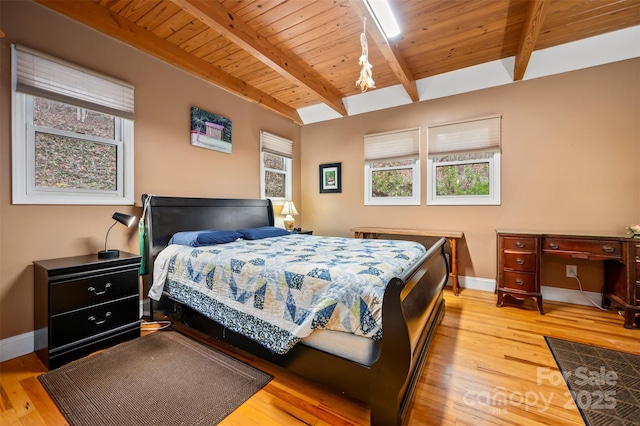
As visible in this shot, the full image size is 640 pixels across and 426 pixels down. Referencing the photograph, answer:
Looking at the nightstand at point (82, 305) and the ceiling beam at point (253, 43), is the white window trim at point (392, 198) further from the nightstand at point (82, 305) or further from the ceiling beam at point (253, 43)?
the nightstand at point (82, 305)

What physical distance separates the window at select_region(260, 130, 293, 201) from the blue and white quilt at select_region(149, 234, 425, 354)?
2073 mm

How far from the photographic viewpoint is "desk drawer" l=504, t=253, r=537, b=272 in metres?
2.85

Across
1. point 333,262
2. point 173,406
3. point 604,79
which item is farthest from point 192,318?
point 604,79

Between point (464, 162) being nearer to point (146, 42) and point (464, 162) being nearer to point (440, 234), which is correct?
point (440, 234)

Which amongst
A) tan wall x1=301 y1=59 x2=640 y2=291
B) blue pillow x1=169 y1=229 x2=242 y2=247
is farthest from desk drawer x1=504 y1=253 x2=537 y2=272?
blue pillow x1=169 y1=229 x2=242 y2=247

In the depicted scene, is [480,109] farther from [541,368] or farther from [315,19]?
[541,368]

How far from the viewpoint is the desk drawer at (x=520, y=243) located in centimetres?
285

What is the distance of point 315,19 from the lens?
2498mm

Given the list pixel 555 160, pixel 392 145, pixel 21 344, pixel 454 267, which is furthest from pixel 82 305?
pixel 555 160

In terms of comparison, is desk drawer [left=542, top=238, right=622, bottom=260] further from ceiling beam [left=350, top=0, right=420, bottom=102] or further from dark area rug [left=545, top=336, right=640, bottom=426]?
ceiling beam [left=350, top=0, right=420, bottom=102]

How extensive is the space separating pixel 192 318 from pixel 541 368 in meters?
2.66

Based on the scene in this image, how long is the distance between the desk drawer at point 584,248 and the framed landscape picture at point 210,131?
4.00 meters

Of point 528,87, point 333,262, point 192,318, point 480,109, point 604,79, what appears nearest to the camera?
point 333,262

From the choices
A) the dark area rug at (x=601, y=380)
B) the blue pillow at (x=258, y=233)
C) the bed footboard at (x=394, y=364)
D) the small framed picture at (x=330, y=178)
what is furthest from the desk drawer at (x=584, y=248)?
the blue pillow at (x=258, y=233)
